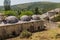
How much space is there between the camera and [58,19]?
3906 cm

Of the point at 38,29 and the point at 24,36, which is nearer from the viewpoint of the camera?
the point at 24,36

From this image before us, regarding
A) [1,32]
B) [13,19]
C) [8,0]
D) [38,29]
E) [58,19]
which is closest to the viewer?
[1,32]

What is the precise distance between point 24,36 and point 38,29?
478 centimetres

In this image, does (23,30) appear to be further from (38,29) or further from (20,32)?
(38,29)

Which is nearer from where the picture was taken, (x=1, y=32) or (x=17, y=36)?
(x=1, y=32)

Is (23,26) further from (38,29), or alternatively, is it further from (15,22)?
(38,29)

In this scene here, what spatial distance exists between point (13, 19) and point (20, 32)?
192cm

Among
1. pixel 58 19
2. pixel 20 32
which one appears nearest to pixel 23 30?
pixel 20 32

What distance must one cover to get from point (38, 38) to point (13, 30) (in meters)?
3.37

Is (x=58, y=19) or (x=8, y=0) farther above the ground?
(x=8, y=0)

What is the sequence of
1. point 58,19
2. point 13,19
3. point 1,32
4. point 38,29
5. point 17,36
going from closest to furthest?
point 1,32, point 17,36, point 13,19, point 38,29, point 58,19

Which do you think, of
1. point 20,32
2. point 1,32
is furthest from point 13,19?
point 1,32

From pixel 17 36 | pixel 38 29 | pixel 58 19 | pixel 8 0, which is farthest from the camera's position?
pixel 8 0

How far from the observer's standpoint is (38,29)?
25812 millimetres
